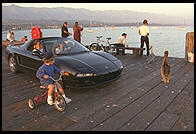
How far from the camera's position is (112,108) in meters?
→ 3.76

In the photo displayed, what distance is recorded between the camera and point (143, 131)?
294cm

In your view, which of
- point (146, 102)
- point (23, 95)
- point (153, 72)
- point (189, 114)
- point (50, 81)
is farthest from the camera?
point (153, 72)

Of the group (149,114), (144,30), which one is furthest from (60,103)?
(144,30)

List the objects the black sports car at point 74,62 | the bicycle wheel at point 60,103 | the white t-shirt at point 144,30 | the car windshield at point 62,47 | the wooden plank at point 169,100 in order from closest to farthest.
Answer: the wooden plank at point 169,100 < the bicycle wheel at point 60,103 < the black sports car at point 74,62 < the car windshield at point 62,47 < the white t-shirt at point 144,30

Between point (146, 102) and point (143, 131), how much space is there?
116 cm

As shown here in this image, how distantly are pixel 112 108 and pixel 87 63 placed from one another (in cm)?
141

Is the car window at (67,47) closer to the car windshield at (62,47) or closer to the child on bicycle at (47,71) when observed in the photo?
the car windshield at (62,47)

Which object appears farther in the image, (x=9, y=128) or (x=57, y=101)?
(x=57, y=101)

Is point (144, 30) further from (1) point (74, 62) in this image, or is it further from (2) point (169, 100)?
(2) point (169, 100)

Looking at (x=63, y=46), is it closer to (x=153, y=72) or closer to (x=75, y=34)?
(x=153, y=72)

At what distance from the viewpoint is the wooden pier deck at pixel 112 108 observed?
10.2 ft

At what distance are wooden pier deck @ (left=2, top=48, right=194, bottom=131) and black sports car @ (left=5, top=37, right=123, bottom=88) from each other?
36 cm

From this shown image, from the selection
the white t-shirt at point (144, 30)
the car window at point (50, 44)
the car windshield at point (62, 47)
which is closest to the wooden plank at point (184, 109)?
the car windshield at point (62, 47)

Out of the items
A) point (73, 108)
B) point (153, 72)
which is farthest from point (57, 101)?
point (153, 72)
